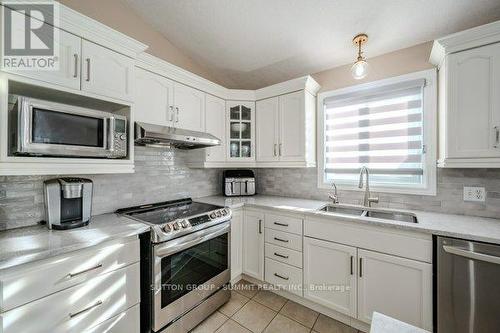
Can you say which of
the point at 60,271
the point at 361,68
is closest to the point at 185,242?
the point at 60,271

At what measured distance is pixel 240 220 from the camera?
7.59ft

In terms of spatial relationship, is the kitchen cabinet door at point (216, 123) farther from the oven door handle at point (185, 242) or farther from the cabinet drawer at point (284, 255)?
the cabinet drawer at point (284, 255)

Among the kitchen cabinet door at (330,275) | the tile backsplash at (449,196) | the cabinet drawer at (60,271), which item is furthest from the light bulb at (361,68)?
the cabinet drawer at (60,271)

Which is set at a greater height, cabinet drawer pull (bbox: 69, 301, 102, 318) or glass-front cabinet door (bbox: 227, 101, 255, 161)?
glass-front cabinet door (bbox: 227, 101, 255, 161)

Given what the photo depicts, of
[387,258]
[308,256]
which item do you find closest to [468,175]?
[387,258]

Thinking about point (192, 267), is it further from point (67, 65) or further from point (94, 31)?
point (94, 31)

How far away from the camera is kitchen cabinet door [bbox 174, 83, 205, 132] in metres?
2.10

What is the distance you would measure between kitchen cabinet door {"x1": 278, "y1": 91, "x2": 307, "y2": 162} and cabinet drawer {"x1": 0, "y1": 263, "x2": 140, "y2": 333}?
1808 millimetres

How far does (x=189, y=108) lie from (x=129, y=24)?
38.5 inches

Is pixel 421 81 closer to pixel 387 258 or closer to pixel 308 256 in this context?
pixel 387 258

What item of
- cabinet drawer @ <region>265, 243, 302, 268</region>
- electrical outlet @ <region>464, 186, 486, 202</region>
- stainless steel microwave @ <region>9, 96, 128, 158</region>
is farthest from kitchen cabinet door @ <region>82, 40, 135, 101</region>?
electrical outlet @ <region>464, 186, 486, 202</region>

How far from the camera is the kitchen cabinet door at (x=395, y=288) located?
1439mm

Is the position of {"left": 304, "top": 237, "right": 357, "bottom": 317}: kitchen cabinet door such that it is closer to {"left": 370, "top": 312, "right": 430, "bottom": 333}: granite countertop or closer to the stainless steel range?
the stainless steel range

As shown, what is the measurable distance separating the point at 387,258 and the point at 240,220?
1.38 metres
